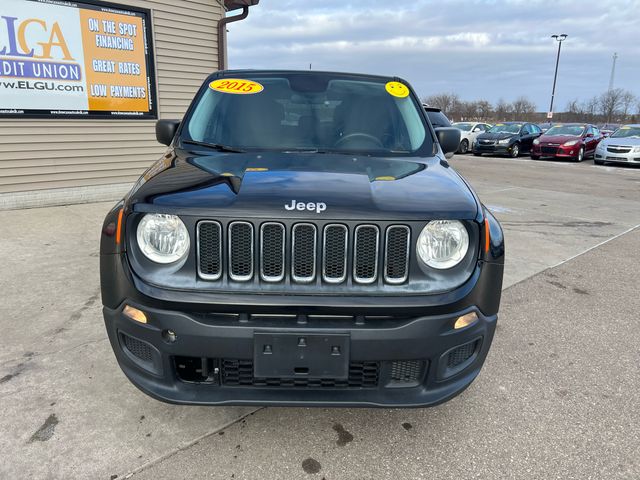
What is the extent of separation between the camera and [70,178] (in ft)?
24.7

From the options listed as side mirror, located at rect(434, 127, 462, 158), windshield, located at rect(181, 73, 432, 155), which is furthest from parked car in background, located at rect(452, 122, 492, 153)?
windshield, located at rect(181, 73, 432, 155)

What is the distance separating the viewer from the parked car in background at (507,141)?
812 inches

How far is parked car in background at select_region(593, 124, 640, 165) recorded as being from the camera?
17188mm

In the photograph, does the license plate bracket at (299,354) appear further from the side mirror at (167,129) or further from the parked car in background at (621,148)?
the parked car in background at (621,148)

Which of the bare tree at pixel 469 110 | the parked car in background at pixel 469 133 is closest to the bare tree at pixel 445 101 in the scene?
the bare tree at pixel 469 110

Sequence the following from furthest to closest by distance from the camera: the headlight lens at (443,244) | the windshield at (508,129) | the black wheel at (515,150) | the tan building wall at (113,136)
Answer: the windshield at (508,129)
the black wheel at (515,150)
the tan building wall at (113,136)
the headlight lens at (443,244)

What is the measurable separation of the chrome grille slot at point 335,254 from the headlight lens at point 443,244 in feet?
1.06

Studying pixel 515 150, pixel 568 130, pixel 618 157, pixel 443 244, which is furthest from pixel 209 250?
pixel 568 130

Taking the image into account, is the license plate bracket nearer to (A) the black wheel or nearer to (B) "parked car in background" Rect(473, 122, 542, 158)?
(B) "parked car in background" Rect(473, 122, 542, 158)

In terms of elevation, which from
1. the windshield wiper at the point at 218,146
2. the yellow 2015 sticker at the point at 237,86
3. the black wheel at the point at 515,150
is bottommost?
the black wheel at the point at 515,150

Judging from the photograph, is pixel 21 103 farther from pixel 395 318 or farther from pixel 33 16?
pixel 395 318

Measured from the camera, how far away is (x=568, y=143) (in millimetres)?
18844

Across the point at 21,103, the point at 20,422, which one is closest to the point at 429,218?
the point at 20,422

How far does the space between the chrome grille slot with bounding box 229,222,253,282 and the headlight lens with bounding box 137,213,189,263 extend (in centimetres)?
20
